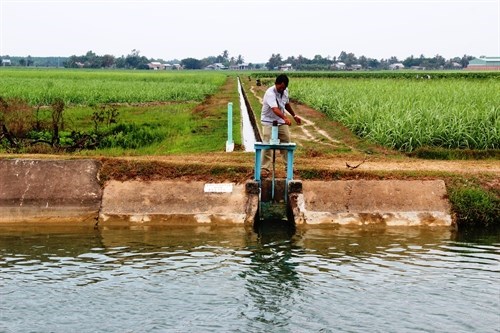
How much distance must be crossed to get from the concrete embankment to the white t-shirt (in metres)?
1.11

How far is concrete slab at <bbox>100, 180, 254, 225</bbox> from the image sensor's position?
11.4 m

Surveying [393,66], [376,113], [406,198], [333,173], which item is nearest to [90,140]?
[376,113]

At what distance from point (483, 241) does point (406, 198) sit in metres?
1.49

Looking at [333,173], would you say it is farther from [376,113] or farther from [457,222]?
[376,113]

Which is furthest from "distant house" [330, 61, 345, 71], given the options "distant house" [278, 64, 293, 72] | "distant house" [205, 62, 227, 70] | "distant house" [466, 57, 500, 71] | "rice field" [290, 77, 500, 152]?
"rice field" [290, 77, 500, 152]

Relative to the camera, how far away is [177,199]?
1162 cm

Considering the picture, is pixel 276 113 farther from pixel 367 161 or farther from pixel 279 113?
pixel 367 161

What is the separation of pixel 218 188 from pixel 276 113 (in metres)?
1.58

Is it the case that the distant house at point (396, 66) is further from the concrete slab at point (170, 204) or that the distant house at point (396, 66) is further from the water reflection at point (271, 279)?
the water reflection at point (271, 279)

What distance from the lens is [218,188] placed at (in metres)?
11.7

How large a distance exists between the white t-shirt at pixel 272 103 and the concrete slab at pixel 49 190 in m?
3.01

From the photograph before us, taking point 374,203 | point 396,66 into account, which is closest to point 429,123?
point 374,203

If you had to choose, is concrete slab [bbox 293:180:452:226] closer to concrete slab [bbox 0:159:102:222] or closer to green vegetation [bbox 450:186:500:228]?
green vegetation [bbox 450:186:500:228]

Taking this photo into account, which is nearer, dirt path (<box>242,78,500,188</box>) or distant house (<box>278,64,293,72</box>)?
dirt path (<box>242,78,500,188</box>)
